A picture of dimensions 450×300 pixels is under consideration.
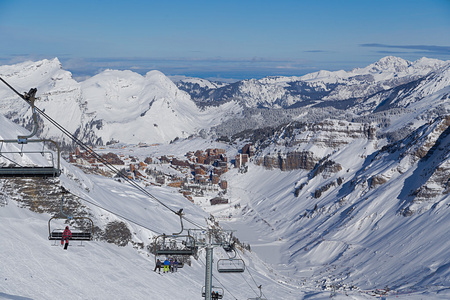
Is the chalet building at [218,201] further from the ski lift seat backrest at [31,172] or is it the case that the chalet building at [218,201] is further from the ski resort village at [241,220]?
the ski lift seat backrest at [31,172]

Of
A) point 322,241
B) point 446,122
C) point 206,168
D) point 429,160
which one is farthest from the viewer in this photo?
point 206,168

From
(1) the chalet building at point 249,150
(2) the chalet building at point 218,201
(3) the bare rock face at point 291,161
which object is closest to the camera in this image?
(2) the chalet building at point 218,201

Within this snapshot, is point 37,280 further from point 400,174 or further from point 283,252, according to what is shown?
point 400,174

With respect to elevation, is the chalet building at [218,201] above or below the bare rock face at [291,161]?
below

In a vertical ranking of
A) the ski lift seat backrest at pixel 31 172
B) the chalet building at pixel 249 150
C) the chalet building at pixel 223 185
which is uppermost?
the ski lift seat backrest at pixel 31 172

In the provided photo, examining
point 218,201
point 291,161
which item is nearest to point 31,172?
point 218,201

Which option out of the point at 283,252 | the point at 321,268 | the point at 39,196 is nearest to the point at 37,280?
the point at 39,196

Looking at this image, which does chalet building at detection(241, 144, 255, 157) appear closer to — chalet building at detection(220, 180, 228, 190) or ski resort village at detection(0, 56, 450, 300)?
ski resort village at detection(0, 56, 450, 300)

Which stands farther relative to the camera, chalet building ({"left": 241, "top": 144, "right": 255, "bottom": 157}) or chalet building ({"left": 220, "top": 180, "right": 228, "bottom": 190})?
chalet building ({"left": 241, "top": 144, "right": 255, "bottom": 157})

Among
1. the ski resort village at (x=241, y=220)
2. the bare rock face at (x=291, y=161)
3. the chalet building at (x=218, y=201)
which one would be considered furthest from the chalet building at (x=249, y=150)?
the chalet building at (x=218, y=201)

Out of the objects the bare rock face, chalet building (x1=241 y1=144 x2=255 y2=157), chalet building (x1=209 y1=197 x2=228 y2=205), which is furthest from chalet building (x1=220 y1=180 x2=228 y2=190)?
chalet building (x1=241 y1=144 x2=255 y2=157)

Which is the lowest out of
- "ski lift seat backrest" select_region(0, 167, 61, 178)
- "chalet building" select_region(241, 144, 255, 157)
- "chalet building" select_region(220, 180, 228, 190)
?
"chalet building" select_region(220, 180, 228, 190)
